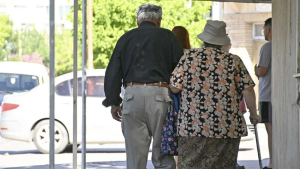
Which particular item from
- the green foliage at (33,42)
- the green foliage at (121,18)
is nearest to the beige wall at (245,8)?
the green foliage at (121,18)

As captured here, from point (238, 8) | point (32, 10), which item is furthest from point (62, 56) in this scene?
point (238, 8)

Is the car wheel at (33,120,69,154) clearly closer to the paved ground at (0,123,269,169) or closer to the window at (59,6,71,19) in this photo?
the paved ground at (0,123,269,169)

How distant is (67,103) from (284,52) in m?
7.86

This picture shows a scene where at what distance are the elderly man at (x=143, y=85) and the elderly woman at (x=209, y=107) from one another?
55cm

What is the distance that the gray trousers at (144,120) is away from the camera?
6.14m

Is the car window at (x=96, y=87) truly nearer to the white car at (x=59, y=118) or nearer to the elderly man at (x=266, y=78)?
the white car at (x=59, y=118)

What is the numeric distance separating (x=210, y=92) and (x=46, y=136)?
27.9 ft

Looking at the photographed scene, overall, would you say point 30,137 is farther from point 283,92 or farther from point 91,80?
point 283,92

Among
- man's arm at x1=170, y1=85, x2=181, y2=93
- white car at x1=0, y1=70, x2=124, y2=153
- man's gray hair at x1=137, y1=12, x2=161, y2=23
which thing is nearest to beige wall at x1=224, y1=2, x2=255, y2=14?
white car at x1=0, y1=70, x2=124, y2=153

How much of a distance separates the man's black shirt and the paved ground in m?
4.49

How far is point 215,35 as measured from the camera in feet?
19.0

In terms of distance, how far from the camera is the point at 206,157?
18.2ft

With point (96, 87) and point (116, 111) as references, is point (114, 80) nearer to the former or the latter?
point (116, 111)

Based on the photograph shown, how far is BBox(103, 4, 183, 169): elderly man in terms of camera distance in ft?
20.2
